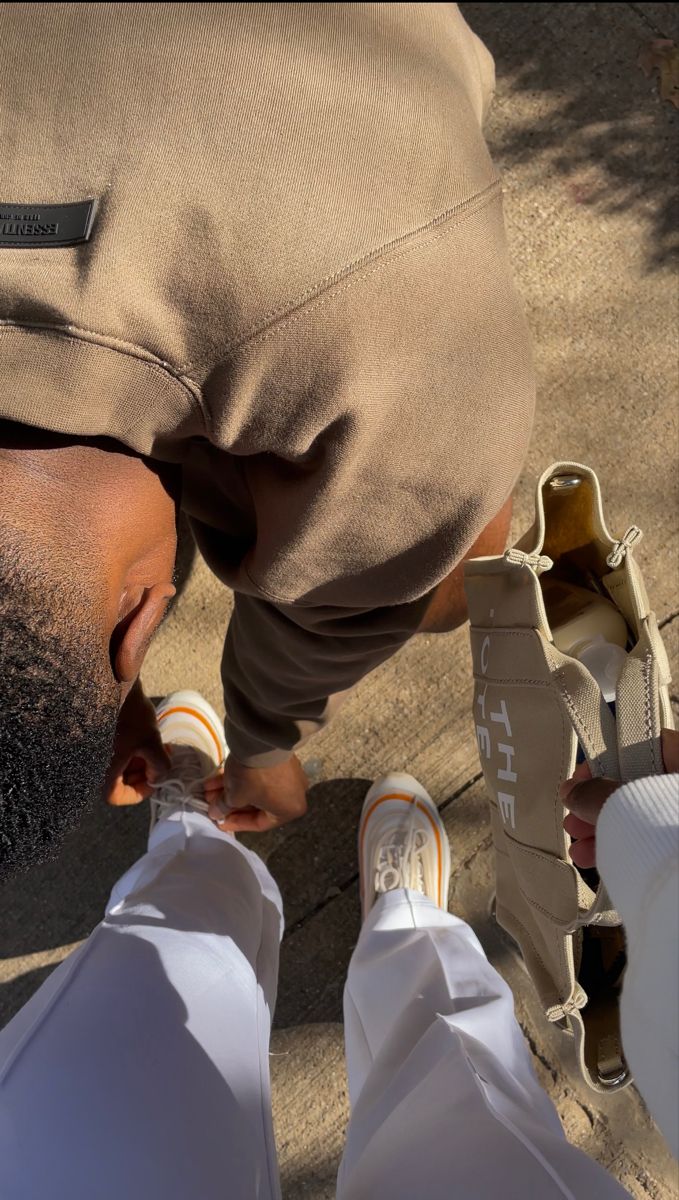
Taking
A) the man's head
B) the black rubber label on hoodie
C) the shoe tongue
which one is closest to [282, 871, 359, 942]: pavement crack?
the shoe tongue

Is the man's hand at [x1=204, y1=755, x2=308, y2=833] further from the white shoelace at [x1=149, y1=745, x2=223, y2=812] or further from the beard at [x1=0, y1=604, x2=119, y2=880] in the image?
the beard at [x1=0, y1=604, x2=119, y2=880]

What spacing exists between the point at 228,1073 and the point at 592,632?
2.76 feet

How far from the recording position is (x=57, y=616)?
31.0 inches

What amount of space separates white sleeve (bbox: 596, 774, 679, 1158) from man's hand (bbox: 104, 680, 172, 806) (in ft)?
3.38

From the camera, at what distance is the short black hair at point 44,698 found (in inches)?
30.2

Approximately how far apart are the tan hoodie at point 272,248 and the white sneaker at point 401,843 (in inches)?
40.6

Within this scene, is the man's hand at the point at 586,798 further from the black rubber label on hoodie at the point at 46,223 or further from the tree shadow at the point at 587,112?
the tree shadow at the point at 587,112

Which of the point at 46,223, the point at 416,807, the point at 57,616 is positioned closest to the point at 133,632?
the point at 57,616

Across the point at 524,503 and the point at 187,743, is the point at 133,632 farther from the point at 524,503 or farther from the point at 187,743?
the point at 524,503

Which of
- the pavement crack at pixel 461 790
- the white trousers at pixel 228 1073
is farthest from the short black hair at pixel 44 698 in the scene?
the pavement crack at pixel 461 790

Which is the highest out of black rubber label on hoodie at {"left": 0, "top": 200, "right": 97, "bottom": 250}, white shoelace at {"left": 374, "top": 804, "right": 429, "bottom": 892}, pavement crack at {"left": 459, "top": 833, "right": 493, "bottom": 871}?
black rubber label on hoodie at {"left": 0, "top": 200, "right": 97, "bottom": 250}

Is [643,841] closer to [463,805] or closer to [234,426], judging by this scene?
[234,426]

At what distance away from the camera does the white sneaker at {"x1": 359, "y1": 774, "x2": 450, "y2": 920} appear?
1.73 metres

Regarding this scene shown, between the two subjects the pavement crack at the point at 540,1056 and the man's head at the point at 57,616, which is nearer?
the man's head at the point at 57,616
